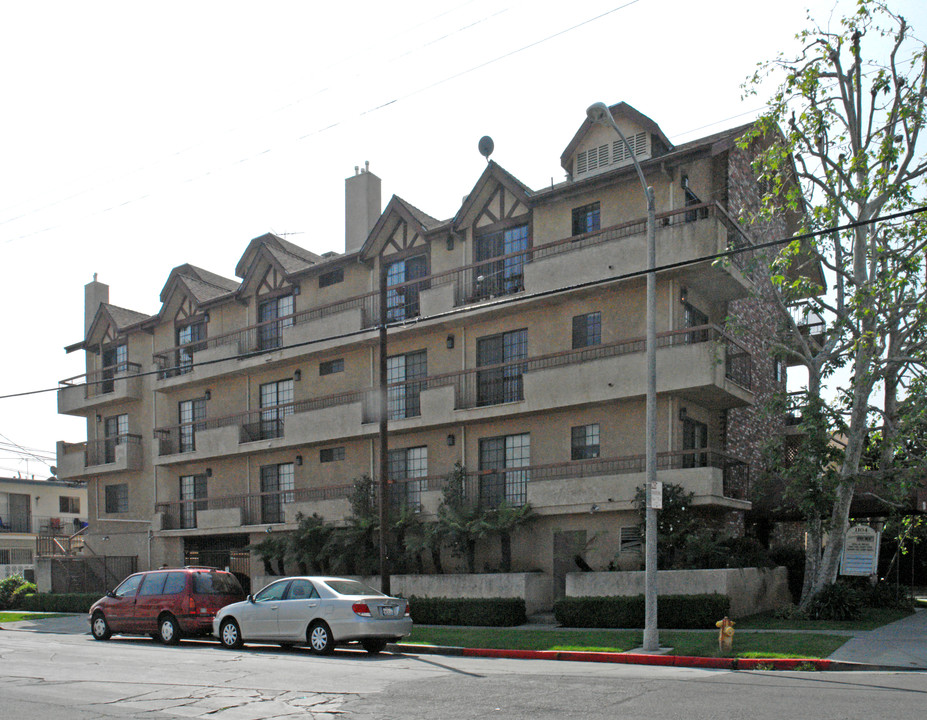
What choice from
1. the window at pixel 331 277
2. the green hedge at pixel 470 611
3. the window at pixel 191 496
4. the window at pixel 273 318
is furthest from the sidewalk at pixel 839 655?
the window at pixel 191 496

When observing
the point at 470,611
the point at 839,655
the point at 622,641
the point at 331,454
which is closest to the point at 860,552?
the point at 622,641

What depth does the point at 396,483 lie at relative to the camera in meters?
29.4

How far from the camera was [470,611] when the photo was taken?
22750 mm

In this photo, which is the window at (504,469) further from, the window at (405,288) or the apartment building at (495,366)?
the window at (405,288)

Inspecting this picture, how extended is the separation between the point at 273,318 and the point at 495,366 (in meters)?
11.4

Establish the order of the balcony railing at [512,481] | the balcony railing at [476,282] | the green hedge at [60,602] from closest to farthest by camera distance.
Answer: the balcony railing at [512,481] < the balcony railing at [476,282] < the green hedge at [60,602]

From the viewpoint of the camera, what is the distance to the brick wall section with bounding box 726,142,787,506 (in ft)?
88.9

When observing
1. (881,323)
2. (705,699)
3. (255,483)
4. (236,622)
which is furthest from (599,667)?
(255,483)

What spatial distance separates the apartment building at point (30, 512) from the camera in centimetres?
5328

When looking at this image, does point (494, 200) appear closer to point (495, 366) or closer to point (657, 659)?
point (495, 366)

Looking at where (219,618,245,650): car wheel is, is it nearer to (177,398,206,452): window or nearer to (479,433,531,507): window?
(479,433,531,507): window

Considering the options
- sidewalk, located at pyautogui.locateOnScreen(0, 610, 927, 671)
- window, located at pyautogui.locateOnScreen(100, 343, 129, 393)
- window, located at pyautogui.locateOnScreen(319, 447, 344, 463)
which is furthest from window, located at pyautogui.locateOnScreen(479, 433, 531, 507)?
window, located at pyautogui.locateOnScreen(100, 343, 129, 393)

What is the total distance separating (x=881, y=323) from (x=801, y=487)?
4.08 m

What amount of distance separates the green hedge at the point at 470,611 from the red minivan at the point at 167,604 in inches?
184
